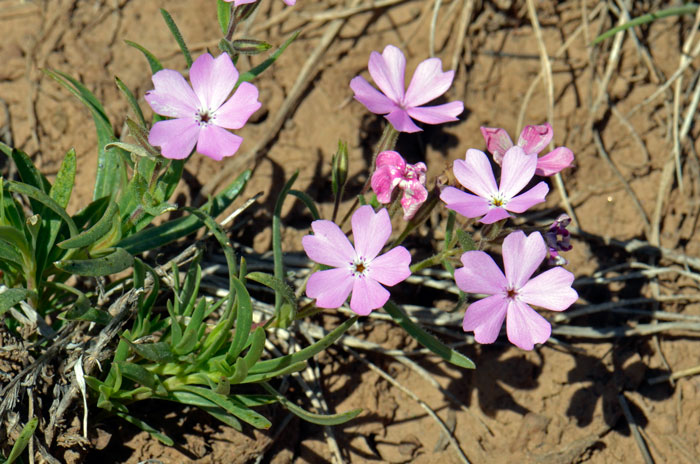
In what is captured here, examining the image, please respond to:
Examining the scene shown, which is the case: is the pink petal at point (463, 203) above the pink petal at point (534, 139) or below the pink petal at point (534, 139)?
below

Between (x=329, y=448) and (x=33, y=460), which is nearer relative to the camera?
(x=33, y=460)

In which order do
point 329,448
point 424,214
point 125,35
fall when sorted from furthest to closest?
1. point 125,35
2. point 329,448
3. point 424,214

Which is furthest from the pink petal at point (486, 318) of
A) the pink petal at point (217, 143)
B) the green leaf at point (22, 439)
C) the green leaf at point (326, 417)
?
the green leaf at point (22, 439)

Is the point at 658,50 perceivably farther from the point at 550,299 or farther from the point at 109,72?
the point at 109,72

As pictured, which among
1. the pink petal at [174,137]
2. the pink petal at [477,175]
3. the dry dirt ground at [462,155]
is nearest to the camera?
the pink petal at [174,137]

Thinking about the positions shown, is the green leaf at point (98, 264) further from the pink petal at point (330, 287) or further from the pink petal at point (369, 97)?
the pink petal at point (369, 97)

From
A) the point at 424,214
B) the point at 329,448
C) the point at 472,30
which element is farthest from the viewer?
the point at 472,30

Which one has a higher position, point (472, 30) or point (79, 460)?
point (472, 30)

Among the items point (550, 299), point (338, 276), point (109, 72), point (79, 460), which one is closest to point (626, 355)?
point (550, 299)

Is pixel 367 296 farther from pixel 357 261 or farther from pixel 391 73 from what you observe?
pixel 391 73
